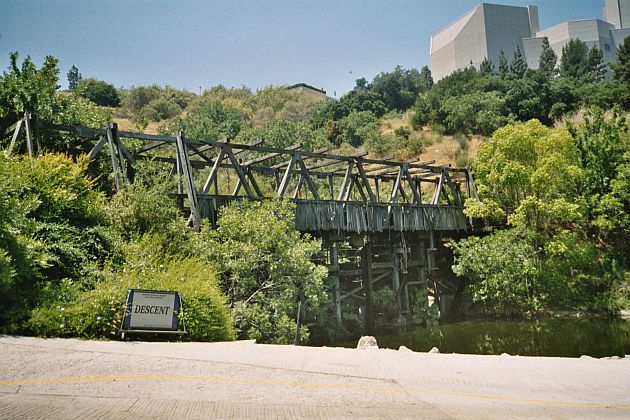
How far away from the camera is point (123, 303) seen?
10.5m

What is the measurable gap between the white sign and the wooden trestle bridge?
20.6 feet

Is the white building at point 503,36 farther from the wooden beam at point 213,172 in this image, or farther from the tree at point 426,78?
the wooden beam at point 213,172

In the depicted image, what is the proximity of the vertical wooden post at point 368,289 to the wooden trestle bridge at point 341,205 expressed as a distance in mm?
46

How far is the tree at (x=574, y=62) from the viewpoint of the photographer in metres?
68.6

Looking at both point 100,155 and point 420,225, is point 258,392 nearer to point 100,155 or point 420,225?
point 100,155

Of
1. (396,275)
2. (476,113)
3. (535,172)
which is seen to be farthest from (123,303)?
(476,113)

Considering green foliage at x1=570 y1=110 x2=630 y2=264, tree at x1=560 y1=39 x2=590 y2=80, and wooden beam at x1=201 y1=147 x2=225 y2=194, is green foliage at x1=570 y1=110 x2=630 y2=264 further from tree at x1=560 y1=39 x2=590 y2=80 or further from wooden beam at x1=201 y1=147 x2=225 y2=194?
tree at x1=560 y1=39 x2=590 y2=80

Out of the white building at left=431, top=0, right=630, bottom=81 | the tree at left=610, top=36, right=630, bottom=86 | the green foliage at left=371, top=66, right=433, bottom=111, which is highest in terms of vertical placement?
the white building at left=431, top=0, right=630, bottom=81

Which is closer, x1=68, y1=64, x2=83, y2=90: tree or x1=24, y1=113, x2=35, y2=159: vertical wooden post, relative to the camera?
x1=24, y1=113, x2=35, y2=159: vertical wooden post

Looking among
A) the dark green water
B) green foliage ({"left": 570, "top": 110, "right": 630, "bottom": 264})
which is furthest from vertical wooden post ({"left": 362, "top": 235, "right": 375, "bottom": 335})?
green foliage ({"left": 570, "top": 110, "right": 630, "bottom": 264})

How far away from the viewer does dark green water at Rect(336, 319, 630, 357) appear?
17172 millimetres

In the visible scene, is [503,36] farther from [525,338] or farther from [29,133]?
[29,133]

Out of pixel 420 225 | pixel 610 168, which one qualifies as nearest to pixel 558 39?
pixel 610 168

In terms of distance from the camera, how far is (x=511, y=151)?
2697 centimetres
